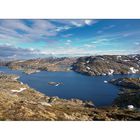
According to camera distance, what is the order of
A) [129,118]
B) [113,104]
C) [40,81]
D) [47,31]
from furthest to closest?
[40,81]
[113,104]
[47,31]
[129,118]

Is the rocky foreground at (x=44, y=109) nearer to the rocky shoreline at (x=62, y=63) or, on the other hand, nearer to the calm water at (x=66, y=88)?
the calm water at (x=66, y=88)

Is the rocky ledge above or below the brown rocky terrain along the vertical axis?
below

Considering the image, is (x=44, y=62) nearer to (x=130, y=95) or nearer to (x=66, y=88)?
(x=66, y=88)

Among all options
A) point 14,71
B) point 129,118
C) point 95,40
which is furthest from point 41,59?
point 129,118

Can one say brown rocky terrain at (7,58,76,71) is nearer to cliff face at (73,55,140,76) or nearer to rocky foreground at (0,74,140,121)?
cliff face at (73,55,140,76)

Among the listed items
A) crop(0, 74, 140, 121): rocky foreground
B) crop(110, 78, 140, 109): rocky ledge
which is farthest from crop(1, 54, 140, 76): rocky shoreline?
crop(0, 74, 140, 121): rocky foreground

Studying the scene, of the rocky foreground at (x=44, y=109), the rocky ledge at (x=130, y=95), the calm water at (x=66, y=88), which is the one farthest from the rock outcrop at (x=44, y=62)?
the rocky ledge at (x=130, y=95)
